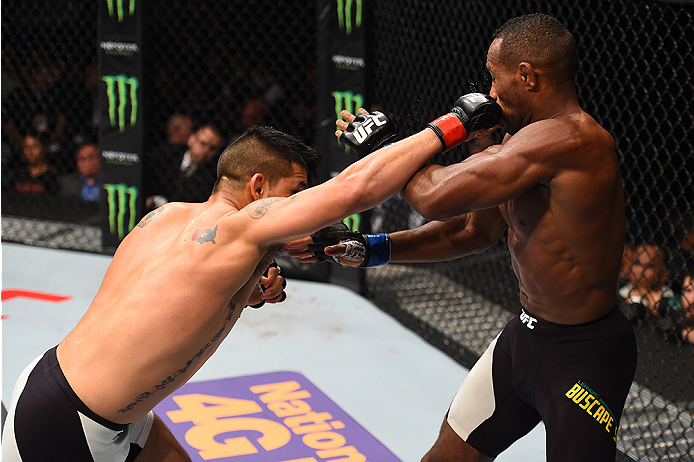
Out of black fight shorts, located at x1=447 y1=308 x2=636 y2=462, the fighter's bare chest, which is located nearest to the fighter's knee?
black fight shorts, located at x1=447 y1=308 x2=636 y2=462

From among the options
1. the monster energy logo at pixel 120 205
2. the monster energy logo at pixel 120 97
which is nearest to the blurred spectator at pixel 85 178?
the monster energy logo at pixel 120 205

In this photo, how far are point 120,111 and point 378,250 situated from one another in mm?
3242

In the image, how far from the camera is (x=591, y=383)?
190cm

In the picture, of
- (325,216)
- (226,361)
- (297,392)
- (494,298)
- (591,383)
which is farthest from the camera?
(494,298)

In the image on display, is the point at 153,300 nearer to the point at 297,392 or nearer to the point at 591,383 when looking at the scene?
the point at 591,383

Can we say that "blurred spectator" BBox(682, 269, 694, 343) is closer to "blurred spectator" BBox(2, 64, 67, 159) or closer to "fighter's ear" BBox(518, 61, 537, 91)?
"fighter's ear" BBox(518, 61, 537, 91)

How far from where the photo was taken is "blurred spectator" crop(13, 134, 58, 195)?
20.0ft

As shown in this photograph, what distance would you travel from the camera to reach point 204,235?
67.8 inches

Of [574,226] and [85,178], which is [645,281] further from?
[85,178]

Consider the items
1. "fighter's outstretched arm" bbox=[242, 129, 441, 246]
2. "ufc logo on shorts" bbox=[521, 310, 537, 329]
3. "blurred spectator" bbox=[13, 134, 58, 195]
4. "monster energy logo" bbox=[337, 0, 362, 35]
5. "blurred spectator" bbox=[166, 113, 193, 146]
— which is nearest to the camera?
"fighter's outstretched arm" bbox=[242, 129, 441, 246]

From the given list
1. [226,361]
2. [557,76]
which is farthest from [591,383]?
[226,361]

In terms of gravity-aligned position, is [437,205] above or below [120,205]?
above

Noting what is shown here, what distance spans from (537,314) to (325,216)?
0.68 metres

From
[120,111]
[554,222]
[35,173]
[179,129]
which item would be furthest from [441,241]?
[35,173]
